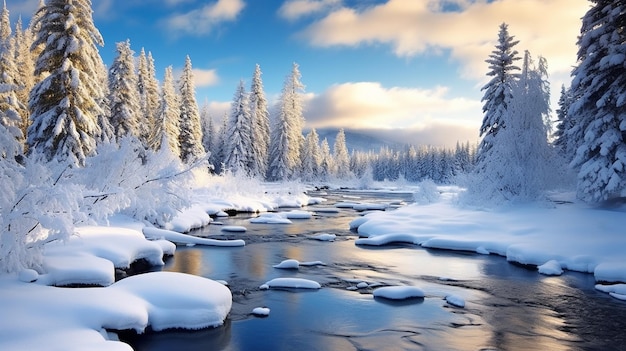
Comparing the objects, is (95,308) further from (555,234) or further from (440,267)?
(555,234)

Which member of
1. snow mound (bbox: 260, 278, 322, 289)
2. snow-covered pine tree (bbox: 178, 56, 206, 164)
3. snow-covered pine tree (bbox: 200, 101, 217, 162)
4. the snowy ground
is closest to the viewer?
the snowy ground

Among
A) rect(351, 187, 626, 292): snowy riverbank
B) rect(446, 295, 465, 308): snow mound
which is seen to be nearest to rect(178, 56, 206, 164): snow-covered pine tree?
rect(351, 187, 626, 292): snowy riverbank

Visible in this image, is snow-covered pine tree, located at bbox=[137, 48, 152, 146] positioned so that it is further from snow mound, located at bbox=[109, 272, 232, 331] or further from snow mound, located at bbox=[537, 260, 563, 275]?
snow mound, located at bbox=[537, 260, 563, 275]

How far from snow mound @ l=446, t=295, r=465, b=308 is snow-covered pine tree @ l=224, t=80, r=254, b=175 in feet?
132

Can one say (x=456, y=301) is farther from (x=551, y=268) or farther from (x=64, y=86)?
(x=64, y=86)

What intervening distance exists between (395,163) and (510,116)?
99.7 meters

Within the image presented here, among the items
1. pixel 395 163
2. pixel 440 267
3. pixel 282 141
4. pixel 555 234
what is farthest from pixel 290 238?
pixel 395 163

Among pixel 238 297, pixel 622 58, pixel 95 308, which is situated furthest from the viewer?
pixel 622 58

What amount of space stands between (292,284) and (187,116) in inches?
1568

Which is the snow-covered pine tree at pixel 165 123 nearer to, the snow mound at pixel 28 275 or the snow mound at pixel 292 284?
the snow mound at pixel 292 284

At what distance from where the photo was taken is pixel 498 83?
3008 cm

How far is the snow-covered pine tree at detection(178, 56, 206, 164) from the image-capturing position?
46.7 m

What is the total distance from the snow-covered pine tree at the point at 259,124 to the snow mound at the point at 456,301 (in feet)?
142

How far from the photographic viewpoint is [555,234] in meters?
15.3
